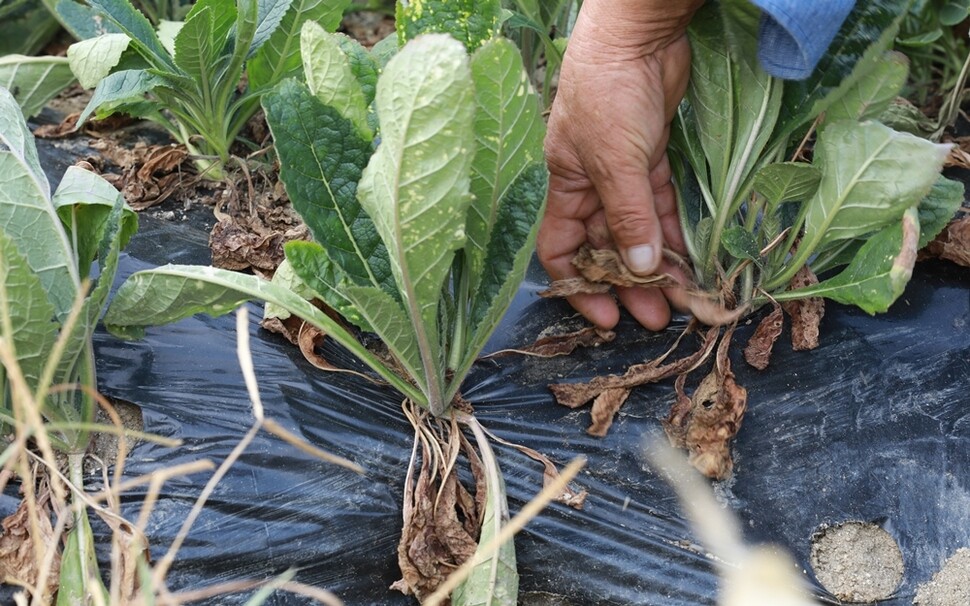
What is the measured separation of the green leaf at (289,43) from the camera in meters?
1.70

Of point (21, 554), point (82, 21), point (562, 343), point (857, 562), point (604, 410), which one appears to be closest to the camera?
point (21, 554)

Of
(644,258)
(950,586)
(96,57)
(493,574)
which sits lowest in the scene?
(950,586)

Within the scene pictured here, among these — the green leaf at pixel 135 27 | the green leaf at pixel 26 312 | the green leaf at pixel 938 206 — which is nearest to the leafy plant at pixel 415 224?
the green leaf at pixel 26 312

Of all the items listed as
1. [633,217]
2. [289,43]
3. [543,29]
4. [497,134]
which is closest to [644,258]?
[633,217]

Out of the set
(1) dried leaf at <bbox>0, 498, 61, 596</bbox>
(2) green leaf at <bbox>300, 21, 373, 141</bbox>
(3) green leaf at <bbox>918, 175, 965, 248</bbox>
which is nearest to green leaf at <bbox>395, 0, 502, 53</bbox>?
(2) green leaf at <bbox>300, 21, 373, 141</bbox>

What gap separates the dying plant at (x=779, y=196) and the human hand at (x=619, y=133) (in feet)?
0.16

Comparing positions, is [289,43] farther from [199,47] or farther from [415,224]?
[415,224]

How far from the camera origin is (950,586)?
120 cm

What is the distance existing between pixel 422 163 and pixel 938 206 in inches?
34.2

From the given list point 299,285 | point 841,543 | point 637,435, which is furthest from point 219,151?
point 841,543

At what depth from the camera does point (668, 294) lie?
4.84ft

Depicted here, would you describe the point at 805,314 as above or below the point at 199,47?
below

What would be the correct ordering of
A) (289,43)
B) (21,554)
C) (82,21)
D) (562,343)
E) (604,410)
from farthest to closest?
(82,21) → (289,43) → (562,343) → (604,410) → (21,554)

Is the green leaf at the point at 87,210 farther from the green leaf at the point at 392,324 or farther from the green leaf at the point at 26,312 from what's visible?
the green leaf at the point at 392,324
